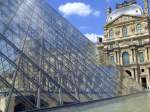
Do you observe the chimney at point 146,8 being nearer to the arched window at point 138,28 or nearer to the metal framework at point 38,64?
the arched window at point 138,28

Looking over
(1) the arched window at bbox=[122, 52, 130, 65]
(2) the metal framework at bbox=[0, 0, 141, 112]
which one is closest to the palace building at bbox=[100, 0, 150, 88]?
(1) the arched window at bbox=[122, 52, 130, 65]

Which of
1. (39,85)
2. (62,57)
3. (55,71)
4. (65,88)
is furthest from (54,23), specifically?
(39,85)

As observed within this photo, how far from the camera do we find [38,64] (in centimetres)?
1174

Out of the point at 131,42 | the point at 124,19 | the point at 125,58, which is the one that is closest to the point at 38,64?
the point at 125,58

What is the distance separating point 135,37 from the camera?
172 ft

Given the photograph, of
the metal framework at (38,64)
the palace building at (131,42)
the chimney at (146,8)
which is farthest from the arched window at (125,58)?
the metal framework at (38,64)

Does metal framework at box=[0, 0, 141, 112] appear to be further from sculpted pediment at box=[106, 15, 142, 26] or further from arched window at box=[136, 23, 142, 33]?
sculpted pediment at box=[106, 15, 142, 26]

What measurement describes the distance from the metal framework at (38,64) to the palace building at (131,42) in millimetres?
32274

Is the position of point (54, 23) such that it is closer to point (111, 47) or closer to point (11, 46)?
point (11, 46)

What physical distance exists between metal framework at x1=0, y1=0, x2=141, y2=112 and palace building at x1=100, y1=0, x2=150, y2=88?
32274 millimetres

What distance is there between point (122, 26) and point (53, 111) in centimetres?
4739

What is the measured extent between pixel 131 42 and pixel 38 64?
43316mm

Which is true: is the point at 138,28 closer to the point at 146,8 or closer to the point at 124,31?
the point at 124,31

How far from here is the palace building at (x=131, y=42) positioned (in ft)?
163
